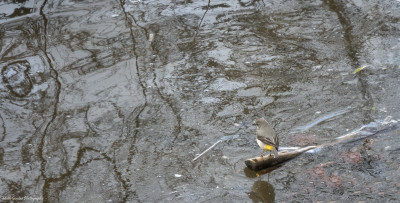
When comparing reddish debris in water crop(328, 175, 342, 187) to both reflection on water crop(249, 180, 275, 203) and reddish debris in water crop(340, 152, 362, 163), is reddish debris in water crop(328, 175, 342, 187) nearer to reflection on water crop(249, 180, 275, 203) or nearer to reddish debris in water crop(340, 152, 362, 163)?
reddish debris in water crop(340, 152, 362, 163)

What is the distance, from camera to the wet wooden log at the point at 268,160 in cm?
520

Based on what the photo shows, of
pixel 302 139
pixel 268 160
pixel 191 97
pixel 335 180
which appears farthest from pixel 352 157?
pixel 191 97

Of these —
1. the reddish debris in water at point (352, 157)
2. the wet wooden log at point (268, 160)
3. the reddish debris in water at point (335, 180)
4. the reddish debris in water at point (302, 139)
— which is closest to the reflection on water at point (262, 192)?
the wet wooden log at point (268, 160)

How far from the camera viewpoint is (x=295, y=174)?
5.21 meters

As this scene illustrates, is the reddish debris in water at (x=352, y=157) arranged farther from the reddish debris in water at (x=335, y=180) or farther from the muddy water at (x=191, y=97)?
the reddish debris in water at (x=335, y=180)

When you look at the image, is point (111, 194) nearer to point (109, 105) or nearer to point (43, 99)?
point (109, 105)

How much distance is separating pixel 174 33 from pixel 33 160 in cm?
367

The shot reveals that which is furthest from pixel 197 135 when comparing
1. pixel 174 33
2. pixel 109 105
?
pixel 174 33

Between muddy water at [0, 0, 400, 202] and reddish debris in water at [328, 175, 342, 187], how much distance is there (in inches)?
1.0

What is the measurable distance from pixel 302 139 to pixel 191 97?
5.52 feet

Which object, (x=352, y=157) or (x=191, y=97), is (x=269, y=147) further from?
(x=191, y=97)

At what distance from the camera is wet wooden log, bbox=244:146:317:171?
520cm

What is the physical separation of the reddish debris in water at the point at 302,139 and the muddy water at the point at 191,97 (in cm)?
2

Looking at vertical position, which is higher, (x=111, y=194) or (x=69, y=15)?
(x=69, y=15)
